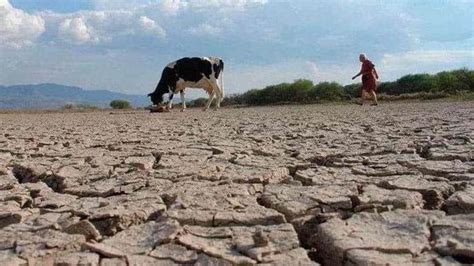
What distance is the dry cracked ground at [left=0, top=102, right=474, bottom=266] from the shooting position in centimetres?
196

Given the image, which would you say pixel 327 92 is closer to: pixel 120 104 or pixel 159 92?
pixel 159 92

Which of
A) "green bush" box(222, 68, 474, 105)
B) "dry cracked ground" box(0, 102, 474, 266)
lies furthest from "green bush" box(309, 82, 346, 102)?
"dry cracked ground" box(0, 102, 474, 266)

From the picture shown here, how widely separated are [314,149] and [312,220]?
2.41m

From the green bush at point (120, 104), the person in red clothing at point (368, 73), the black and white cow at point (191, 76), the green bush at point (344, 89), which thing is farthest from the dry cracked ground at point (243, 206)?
the green bush at point (120, 104)

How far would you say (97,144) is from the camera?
571 cm

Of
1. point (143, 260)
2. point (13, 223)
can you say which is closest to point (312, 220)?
point (143, 260)

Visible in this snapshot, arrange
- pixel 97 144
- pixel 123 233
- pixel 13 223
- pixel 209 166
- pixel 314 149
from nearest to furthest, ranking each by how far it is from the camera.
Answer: pixel 123 233, pixel 13 223, pixel 209 166, pixel 314 149, pixel 97 144

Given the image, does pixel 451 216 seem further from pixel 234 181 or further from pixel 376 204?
pixel 234 181

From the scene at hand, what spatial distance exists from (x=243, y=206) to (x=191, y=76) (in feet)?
45.6

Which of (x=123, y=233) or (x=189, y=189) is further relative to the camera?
(x=189, y=189)

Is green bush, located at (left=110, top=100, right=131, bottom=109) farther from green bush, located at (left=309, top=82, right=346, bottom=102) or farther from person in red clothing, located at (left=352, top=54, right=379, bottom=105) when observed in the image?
person in red clothing, located at (left=352, top=54, right=379, bottom=105)

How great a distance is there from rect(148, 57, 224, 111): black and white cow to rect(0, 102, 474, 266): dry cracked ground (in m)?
11.6

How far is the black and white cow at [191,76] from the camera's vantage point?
16.2 m

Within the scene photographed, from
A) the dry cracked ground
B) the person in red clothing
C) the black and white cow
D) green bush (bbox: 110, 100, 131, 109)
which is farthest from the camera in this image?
green bush (bbox: 110, 100, 131, 109)
